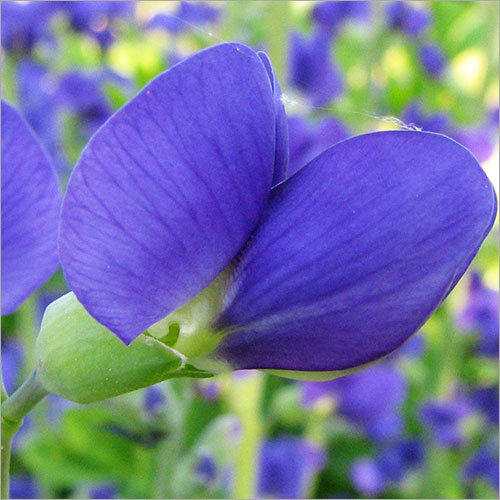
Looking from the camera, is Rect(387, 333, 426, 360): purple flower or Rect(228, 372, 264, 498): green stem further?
Rect(387, 333, 426, 360): purple flower

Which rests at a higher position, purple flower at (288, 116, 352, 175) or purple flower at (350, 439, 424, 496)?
purple flower at (288, 116, 352, 175)

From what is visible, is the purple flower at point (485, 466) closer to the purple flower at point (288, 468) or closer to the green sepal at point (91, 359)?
the purple flower at point (288, 468)

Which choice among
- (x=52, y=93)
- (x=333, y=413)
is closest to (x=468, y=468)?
(x=333, y=413)

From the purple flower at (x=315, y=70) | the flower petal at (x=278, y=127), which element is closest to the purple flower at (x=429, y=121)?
the purple flower at (x=315, y=70)

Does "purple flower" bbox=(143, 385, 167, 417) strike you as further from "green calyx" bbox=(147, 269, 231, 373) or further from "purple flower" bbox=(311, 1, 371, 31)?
"purple flower" bbox=(311, 1, 371, 31)

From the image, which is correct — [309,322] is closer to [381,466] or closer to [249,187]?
[249,187]

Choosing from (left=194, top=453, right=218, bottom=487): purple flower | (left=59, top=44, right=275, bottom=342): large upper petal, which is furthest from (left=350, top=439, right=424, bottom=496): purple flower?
(left=59, top=44, right=275, bottom=342): large upper petal

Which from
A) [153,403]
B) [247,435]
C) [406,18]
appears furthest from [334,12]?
[247,435]

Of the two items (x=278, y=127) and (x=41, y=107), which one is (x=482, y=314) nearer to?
(x=41, y=107)

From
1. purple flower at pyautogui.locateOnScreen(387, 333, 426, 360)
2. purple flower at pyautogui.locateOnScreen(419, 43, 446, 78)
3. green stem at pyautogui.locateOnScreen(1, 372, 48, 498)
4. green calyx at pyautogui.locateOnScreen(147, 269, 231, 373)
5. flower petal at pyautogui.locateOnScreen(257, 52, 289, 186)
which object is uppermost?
flower petal at pyautogui.locateOnScreen(257, 52, 289, 186)
